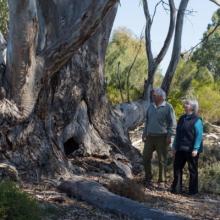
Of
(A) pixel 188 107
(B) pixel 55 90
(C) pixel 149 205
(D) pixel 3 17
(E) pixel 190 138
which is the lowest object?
(C) pixel 149 205

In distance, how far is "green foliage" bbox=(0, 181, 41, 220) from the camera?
642 centimetres

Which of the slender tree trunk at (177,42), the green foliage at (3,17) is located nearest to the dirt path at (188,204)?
the slender tree trunk at (177,42)

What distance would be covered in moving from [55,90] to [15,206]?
538cm

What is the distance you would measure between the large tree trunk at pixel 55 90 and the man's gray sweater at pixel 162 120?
5.41 feet

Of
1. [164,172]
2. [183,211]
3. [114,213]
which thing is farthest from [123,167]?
[114,213]

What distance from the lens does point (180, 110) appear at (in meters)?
25.6

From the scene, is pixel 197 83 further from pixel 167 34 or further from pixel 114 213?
pixel 114 213

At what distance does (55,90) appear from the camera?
38.5 feet

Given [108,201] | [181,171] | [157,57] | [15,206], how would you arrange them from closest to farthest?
Result: [15,206] → [108,201] → [181,171] → [157,57]

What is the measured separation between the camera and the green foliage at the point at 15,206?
6422 mm

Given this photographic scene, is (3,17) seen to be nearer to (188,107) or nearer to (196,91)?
(188,107)

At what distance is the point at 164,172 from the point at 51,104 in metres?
2.59

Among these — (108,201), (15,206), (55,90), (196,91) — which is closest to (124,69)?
(196,91)

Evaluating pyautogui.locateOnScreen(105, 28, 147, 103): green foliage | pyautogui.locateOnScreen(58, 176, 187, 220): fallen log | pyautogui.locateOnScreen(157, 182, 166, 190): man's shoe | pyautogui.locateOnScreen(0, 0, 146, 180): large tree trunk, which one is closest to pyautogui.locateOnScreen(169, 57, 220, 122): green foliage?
pyautogui.locateOnScreen(105, 28, 147, 103): green foliage
